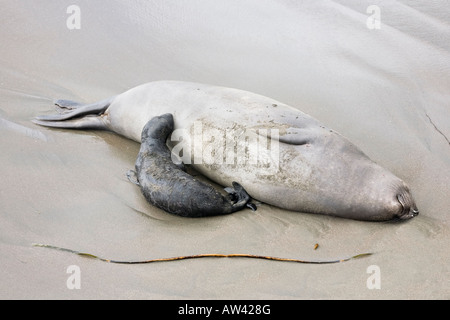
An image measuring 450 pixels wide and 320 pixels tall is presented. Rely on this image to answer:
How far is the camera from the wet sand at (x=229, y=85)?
121 inches

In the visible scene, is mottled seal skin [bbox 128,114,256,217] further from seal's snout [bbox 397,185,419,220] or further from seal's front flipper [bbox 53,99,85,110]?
seal's front flipper [bbox 53,99,85,110]

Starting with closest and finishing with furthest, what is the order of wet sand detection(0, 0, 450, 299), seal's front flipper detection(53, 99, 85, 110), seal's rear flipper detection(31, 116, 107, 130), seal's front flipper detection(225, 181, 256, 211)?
wet sand detection(0, 0, 450, 299) < seal's front flipper detection(225, 181, 256, 211) < seal's rear flipper detection(31, 116, 107, 130) < seal's front flipper detection(53, 99, 85, 110)

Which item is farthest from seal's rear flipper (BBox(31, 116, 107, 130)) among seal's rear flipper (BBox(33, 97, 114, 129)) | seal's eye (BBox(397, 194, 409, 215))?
seal's eye (BBox(397, 194, 409, 215))

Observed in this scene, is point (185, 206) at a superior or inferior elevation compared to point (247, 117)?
inferior

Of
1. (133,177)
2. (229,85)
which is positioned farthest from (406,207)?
(229,85)

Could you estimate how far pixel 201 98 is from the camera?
14.4ft

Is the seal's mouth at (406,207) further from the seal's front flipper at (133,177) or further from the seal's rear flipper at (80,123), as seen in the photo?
the seal's rear flipper at (80,123)

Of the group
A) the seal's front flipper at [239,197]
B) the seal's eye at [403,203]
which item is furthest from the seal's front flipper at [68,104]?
the seal's eye at [403,203]

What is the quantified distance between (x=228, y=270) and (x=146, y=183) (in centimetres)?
104

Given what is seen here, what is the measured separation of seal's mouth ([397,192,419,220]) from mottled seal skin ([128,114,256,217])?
3.26 feet

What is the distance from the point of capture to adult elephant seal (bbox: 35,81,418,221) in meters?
3.67

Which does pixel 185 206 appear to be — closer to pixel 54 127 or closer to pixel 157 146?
pixel 157 146

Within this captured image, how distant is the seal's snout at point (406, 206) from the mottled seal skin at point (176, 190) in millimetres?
994
